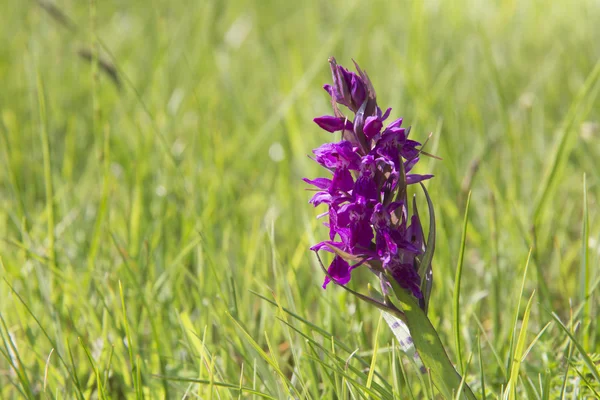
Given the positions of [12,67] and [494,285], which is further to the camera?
[12,67]

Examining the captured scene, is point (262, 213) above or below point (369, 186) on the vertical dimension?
below

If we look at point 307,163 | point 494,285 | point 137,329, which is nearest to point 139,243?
point 137,329

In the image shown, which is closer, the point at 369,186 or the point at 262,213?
the point at 369,186

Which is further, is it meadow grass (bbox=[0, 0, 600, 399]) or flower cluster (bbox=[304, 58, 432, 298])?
meadow grass (bbox=[0, 0, 600, 399])

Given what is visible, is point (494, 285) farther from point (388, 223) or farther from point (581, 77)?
point (581, 77)

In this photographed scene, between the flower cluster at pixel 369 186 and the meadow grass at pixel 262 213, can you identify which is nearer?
the flower cluster at pixel 369 186
